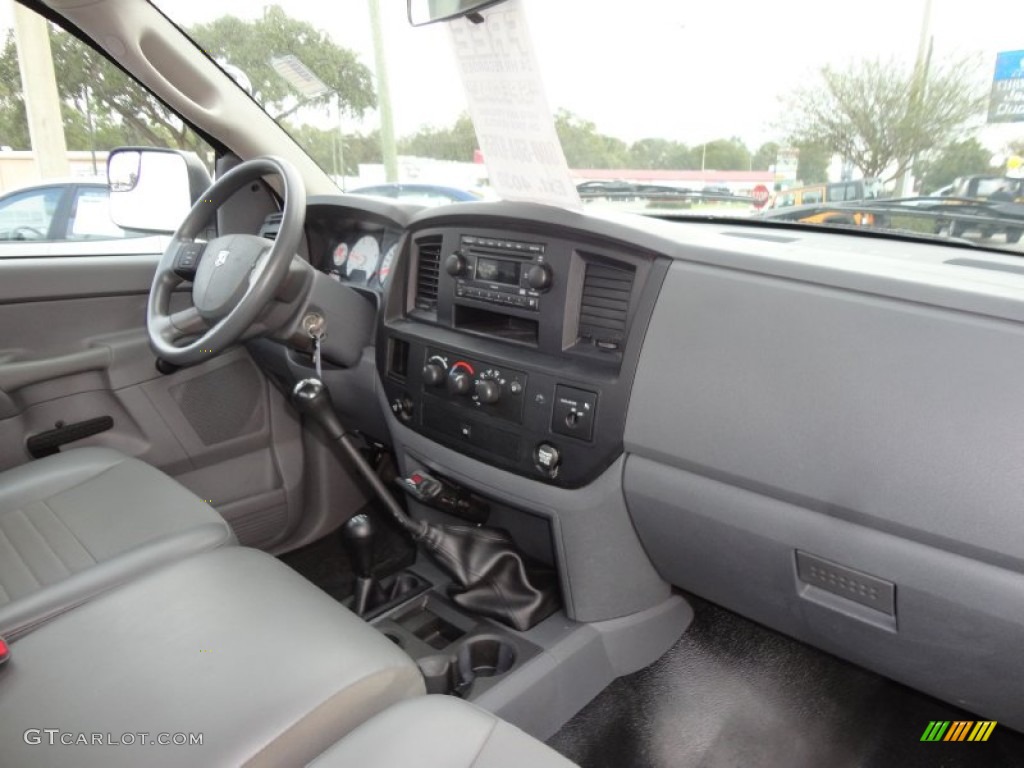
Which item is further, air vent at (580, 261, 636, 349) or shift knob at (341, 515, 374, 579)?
shift knob at (341, 515, 374, 579)

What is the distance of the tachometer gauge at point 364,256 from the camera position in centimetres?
209

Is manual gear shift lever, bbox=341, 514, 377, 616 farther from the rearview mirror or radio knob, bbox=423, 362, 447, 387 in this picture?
the rearview mirror

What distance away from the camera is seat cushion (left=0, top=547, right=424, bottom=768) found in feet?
3.01

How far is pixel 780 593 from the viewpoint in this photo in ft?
4.55

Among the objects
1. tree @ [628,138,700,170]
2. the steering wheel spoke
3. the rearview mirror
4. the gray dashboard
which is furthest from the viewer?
tree @ [628,138,700,170]

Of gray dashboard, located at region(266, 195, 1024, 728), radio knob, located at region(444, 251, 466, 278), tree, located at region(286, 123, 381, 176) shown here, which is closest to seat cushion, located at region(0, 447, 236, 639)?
gray dashboard, located at region(266, 195, 1024, 728)

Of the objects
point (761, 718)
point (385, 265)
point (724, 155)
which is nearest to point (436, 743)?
point (761, 718)

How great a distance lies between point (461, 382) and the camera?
5.37 ft

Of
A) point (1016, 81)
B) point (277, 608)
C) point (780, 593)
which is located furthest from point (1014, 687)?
point (277, 608)

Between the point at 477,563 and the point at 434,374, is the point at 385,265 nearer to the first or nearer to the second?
the point at 434,374

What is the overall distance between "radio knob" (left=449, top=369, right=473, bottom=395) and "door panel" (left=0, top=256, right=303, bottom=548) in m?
1.03

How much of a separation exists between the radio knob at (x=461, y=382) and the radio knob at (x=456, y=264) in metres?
0.22

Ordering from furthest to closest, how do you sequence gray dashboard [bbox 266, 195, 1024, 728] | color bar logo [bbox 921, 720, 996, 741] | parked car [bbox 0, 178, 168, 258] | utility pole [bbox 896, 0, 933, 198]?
parked car [bbox 0, 178, 168, 258], color bar logo [bbox 921, 720, 996, 741], utility pole [bbox 896, 0, 933, 198], gray dashboard [bbox 266, 195, 1024, 728]
